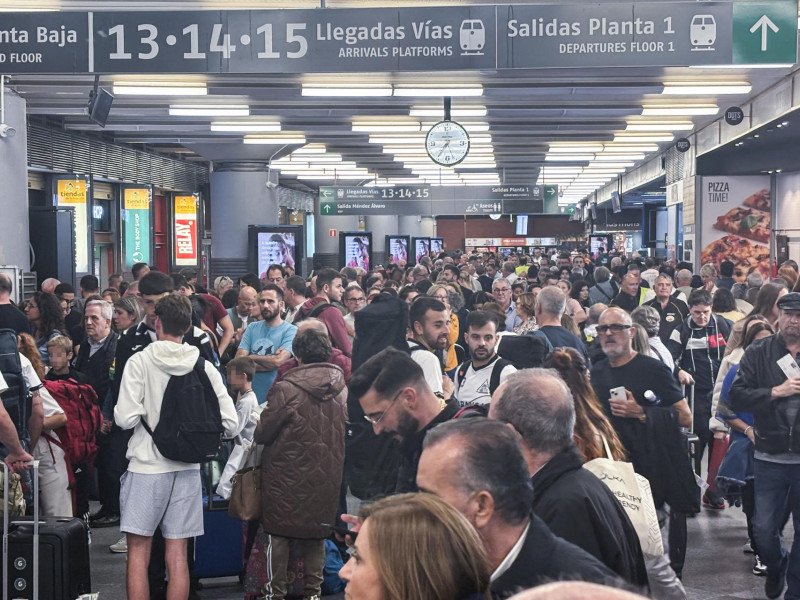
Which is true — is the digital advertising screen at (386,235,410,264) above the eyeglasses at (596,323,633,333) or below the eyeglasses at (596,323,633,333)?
above

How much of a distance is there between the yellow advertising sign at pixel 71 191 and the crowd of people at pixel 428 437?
10.2m

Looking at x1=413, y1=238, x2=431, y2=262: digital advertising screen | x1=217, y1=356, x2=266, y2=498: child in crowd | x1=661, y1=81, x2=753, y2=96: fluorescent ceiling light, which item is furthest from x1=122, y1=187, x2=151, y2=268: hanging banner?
x1=217, y1=356, x2=266, y2=498: child in crowd

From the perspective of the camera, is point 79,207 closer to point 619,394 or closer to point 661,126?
point 661,126

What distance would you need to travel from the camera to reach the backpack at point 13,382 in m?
5.80

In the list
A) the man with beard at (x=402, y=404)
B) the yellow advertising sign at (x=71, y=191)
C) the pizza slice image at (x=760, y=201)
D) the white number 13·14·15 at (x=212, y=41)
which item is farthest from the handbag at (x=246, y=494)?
the pizza slice image at (x=760, y=201)

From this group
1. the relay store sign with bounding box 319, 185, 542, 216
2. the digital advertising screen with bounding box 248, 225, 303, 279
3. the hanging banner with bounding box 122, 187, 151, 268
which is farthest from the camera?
the relay store sign with bounding box 319, 185, 542, 216

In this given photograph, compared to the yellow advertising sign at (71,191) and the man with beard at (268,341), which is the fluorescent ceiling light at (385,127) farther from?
the man with beard at (268,341)

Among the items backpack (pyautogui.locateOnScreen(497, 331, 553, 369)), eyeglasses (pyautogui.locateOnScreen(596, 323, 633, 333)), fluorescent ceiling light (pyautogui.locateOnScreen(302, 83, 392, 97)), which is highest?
fluorescent ceiling light (pyautogui.locateOnScreen(302, 83, 392, 97))

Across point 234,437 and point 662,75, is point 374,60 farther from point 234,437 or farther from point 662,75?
point 662,75

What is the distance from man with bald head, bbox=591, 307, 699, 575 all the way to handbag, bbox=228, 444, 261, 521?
76.3 inches

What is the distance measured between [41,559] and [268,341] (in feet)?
10.8

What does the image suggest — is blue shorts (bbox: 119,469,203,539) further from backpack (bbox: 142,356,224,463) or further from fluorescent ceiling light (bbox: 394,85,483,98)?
fluorescent ceiling light (bbox: 394,85,483,98)

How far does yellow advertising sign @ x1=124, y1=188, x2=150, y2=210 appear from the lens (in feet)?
73.4

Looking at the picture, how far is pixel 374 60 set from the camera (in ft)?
29.8
